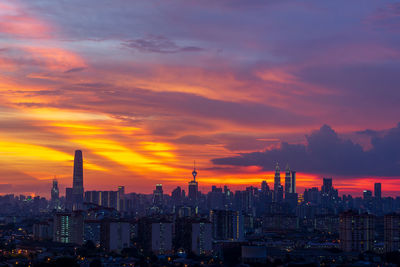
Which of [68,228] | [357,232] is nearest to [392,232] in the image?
[357,232]

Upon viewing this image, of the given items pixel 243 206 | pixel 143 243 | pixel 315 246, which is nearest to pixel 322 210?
pixel 243 206

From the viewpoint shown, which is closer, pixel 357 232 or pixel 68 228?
pixel 357 232

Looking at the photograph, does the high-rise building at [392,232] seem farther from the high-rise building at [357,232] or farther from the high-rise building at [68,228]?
the high-rise building at [68,228]

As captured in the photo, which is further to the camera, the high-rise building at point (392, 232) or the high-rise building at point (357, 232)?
the high-rise building at point (357, 232)

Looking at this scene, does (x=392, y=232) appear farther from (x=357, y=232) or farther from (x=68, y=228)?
(x=68, y=228)

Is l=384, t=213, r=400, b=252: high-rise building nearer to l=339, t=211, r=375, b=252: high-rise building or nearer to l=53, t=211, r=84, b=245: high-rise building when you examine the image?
l=339, t=211, r=375, b=252: high-rise building

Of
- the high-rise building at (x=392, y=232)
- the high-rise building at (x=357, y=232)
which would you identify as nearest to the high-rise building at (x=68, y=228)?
the high-rise building at (x=357, y=232)

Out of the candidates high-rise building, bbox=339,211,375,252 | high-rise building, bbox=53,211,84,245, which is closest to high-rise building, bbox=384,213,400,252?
high-rise building, bbox=339,211,375,252

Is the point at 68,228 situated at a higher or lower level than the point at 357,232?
higher

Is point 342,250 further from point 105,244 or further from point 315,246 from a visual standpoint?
point 105,244
